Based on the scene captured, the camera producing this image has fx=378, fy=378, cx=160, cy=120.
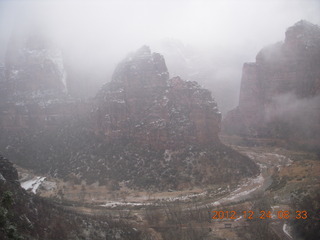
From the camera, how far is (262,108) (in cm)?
11675

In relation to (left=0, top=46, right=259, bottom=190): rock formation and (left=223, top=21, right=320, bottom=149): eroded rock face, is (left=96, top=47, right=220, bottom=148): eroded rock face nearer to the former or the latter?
(left=0, top=46, right=259, bottom=190): rock formation

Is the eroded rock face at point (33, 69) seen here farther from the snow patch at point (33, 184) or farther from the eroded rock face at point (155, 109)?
the snow patch at point (33, 184)

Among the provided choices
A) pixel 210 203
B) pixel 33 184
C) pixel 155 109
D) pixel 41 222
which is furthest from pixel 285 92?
pixel 41 222

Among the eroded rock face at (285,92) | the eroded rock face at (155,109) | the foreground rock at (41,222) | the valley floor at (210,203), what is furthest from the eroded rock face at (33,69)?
the foreground rock at (41,222)

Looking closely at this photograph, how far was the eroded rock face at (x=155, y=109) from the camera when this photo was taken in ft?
250

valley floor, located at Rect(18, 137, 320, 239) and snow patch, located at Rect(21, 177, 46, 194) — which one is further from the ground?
snow patch, located at Rect(21, 177, 46, 194)

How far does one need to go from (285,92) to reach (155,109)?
5002 cm

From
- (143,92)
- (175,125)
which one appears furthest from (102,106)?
(175,125)

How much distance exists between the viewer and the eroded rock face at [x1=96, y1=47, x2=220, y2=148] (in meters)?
76.2

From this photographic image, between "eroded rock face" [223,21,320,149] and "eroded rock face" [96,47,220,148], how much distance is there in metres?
33.7

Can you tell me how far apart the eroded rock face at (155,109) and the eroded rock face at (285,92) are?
33680 mm

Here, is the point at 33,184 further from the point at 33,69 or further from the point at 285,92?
the point at 285,92

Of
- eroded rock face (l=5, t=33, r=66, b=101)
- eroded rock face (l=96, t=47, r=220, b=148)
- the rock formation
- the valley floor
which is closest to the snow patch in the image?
the valley floor

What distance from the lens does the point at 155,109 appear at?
76688 mm
